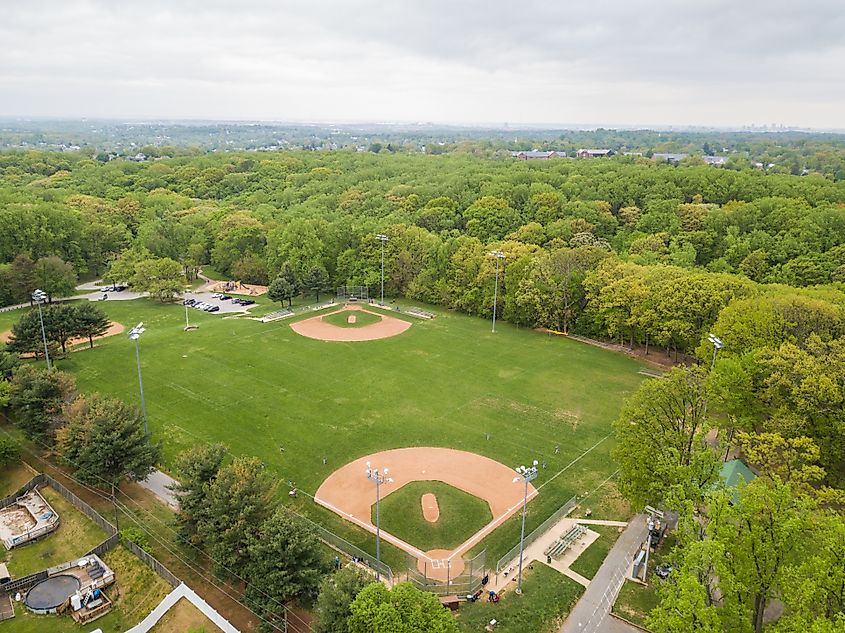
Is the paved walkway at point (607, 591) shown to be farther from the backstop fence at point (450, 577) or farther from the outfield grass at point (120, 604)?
the outfield grass at point (120, 604)

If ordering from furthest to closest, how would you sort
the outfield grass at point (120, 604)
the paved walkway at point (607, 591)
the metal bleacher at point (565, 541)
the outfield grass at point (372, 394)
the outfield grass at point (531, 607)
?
the outfield grass at point (372, 394) < the metal bleacher at point (565, 541) < the outfield grass at point (531, 607) < the paved walkway at point (607, 591) < the outfield grass at point (120, 604)

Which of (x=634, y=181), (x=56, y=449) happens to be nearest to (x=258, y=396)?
(x=56, y=449)

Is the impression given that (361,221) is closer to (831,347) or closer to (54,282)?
(54,282)

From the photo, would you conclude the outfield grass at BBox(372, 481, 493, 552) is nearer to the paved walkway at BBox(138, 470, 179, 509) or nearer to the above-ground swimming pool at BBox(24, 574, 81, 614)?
the paved walkway at BBox(138, 470, 179, 509)

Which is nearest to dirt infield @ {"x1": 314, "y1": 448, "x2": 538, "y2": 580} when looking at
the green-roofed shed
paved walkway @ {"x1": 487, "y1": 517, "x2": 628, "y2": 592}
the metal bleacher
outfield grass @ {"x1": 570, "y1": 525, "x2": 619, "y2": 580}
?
paved walkway @ {"x1": 487, "y1": 517, "x2": 628, "y2": 592}

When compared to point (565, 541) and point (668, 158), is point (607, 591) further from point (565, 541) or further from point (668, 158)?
point (668, 158)

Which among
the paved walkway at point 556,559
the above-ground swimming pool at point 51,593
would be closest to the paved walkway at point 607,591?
the paved walkway at point 556,559
